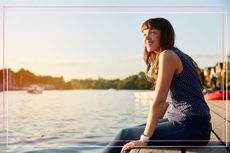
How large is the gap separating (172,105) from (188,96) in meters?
0.12

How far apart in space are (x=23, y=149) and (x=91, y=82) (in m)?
0.94

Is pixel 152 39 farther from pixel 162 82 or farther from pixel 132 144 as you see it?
pixel 132 144

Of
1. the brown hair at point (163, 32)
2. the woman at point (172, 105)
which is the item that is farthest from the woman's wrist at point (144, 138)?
the brown hair at point (163, 32)

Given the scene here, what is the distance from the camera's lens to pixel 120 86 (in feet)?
14.3

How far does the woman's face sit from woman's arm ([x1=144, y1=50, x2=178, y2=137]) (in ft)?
0.49

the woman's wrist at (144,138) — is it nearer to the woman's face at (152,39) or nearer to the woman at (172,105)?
the woman at (172,105)

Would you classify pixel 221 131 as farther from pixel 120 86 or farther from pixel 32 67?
pixel 32 67

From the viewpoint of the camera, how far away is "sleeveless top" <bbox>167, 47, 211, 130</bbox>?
8.23 feet

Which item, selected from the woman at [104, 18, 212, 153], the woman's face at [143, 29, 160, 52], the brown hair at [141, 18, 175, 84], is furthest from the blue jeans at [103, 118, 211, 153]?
the woman's face at [143, 29, 160, 52]

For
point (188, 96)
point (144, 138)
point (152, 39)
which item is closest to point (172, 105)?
point (188, 96)

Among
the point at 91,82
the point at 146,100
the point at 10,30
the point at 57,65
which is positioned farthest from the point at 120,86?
the point at 146,100

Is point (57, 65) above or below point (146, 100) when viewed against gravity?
above

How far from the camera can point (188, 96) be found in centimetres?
252

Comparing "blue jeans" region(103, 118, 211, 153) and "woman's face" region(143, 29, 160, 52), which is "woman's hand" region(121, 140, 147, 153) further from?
"woman's face" region(143, 29, 160, 52)
